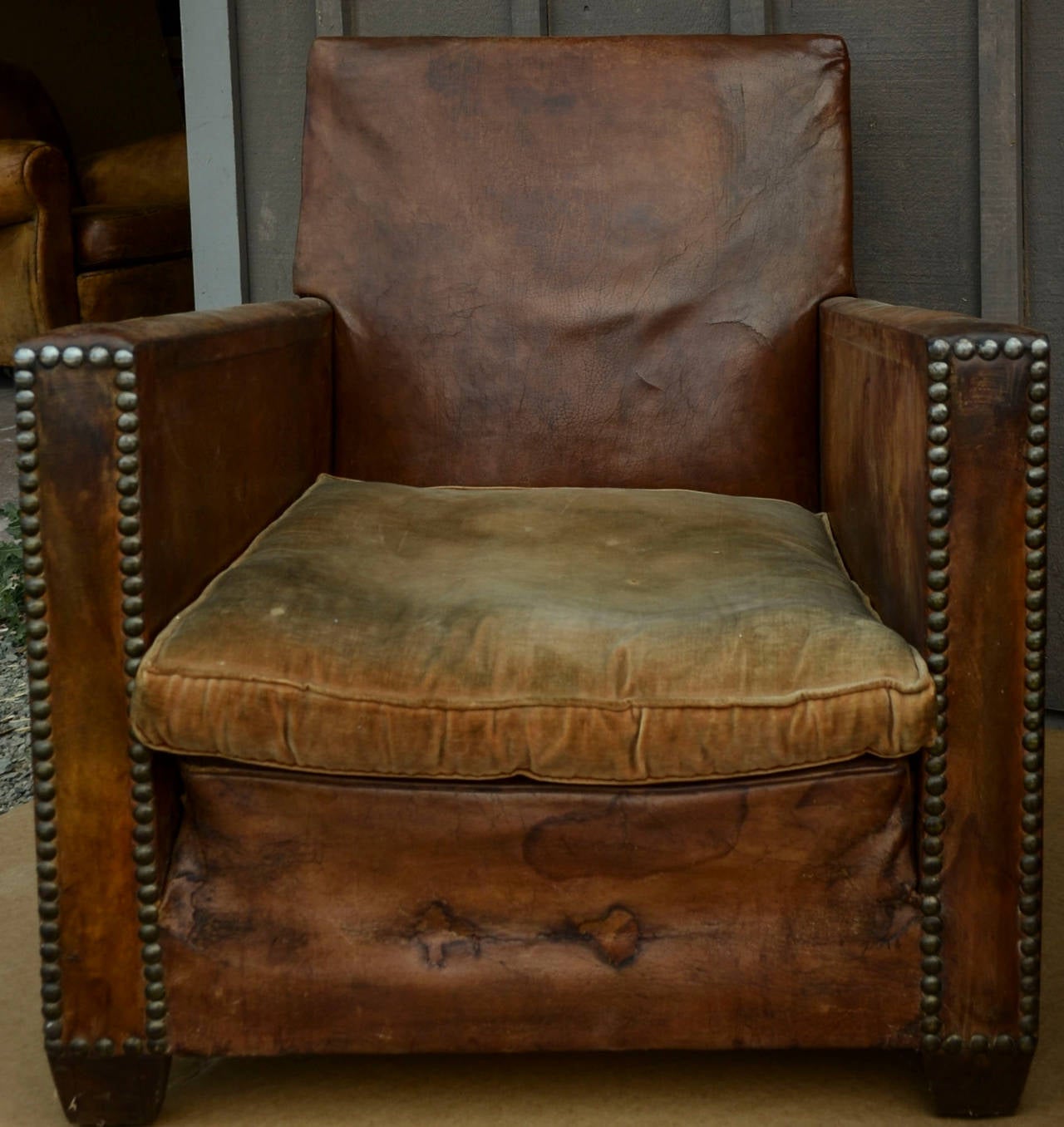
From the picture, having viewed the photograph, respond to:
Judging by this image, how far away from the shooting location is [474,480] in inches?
71.4

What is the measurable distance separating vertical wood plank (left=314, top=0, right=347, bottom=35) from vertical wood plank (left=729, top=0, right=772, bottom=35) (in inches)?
24.3

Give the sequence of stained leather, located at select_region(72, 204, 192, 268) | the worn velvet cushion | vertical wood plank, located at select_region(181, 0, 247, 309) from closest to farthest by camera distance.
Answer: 1. the worn velvet cushion
2. vertical wood plank, located at select_region(181, 0, 247, 309)
3. stained leather, located at select_region(72, 204, 192, 268)

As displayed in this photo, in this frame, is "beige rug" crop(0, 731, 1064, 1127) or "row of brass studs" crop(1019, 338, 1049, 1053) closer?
"row of brass studs" crop(1019, 338, 1049, 1053)

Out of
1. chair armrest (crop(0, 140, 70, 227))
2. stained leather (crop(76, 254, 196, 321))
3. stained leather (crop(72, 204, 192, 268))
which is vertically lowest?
stained leather (crop(76, 254, 196, 321))

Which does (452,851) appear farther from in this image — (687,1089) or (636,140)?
(636,140)

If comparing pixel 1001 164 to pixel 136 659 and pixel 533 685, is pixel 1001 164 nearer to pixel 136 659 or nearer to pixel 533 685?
pixel 533 685

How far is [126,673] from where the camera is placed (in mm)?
1164

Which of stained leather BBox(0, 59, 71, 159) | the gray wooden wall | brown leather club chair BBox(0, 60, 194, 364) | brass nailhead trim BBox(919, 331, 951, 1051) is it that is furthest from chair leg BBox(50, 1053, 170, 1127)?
stained leather BBox(0, 59, 71, 159)

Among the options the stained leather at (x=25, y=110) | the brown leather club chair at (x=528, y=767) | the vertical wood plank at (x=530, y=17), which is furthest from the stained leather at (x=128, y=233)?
the brown leather club chair at (x=528, y=767)

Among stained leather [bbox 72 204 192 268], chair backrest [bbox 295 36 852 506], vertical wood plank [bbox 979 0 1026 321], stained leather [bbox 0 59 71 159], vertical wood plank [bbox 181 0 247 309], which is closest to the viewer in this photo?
chair backrest [bbox 295 36 852 506]

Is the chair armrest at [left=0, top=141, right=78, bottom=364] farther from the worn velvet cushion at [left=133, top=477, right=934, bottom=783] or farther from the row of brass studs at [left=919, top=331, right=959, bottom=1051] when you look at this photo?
the row of brass studs at [left=919, top=331, right=959, bottom=1051]

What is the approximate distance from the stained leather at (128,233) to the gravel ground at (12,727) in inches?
84.5

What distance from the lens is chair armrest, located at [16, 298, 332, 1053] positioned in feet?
3.75

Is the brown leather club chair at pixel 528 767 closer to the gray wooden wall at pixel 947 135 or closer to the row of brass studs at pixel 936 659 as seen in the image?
the row of brass studs at pixel 936 659
